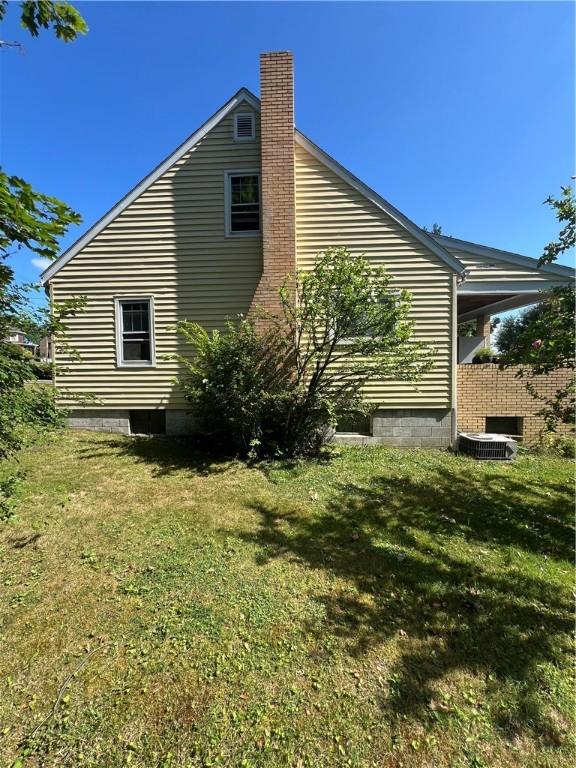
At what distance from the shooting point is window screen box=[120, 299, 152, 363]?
8.14m

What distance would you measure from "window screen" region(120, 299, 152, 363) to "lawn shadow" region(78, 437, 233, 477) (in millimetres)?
1871

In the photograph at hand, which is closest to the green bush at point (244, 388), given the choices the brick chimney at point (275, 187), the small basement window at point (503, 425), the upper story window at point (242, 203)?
the brick chimney at point (275, 187)

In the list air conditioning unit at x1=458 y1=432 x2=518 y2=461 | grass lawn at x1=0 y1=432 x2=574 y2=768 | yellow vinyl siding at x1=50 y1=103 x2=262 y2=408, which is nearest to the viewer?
grass lawn at x1=0 y1=432 x2=574 y2=768

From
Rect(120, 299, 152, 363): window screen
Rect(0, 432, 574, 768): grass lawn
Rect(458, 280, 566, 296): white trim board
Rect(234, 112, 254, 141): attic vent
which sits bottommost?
Rect(0, 432, 574, 768): grass lawn

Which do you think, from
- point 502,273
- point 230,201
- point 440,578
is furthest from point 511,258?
point 440,578

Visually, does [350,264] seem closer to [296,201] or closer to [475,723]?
[296,201]

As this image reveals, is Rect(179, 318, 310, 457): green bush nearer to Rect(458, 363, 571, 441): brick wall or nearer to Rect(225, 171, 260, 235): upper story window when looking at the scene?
Rect(225, 171, 260, 235): upper story window

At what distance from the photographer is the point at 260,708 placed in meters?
2.06

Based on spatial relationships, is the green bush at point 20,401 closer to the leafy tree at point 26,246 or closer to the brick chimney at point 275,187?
the leafy tree at point 26,246

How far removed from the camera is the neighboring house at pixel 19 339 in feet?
8.53

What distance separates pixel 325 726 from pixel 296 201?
26.5ft

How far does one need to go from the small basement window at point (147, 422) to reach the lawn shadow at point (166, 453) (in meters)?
0.63

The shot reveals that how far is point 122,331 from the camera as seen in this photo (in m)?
8.16

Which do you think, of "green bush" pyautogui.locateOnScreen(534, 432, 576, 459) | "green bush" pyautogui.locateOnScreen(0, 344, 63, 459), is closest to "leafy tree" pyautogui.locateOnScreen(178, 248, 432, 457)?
"green bush" pyautogui.locateOnScreen(534, 432, 576, 459)
